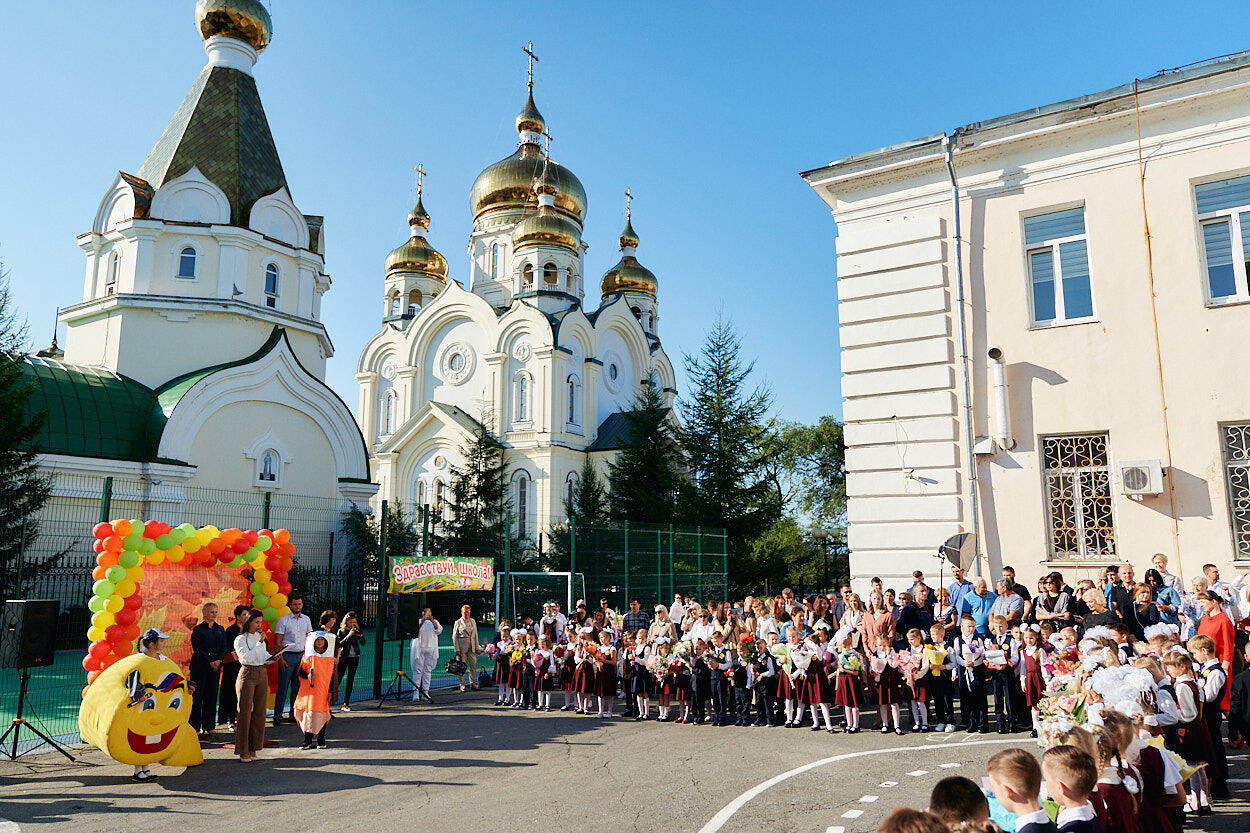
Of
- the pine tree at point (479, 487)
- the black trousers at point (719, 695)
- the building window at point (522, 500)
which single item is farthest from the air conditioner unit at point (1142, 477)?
the building window at point (522, 500)

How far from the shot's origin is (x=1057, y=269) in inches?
513

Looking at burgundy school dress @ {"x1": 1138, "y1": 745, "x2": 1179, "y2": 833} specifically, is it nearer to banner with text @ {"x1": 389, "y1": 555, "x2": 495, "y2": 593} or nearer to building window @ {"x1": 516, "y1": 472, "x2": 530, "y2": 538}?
banner with text @ {"x1": 389, "y1": 555, "x2": 495, "y2": 593}

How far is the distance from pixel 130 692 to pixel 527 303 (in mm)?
33305

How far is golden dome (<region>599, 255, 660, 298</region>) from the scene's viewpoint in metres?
51.2

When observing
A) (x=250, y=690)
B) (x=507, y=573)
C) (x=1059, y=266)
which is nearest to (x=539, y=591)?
(x=507, y=573)

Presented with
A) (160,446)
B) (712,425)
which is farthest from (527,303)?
(160,446)

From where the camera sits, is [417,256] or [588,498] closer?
[588,498]

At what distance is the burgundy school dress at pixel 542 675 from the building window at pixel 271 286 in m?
19.7

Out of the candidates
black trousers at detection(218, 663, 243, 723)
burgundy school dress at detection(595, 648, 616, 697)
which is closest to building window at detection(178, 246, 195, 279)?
black trousers at detection(218, 663, 243, 723)

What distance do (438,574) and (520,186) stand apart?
113 feet

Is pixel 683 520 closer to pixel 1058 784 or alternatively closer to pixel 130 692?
pixel 130 692

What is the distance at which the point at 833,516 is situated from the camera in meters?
51.0

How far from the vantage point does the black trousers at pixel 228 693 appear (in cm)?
1098

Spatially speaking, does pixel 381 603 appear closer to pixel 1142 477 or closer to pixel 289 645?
pixel 289 645
